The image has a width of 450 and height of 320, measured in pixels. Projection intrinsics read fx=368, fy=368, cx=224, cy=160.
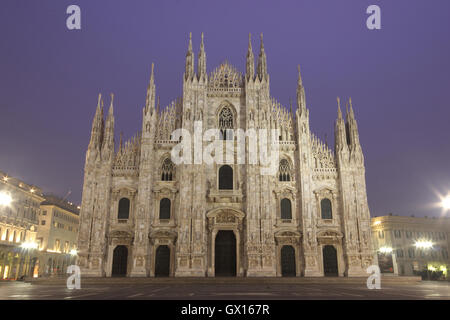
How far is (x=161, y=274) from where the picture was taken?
35969 millimetres

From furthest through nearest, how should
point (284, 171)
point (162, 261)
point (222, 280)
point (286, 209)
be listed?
point (284, 171), point (286, 209), point (162, 261), point (222, 280)

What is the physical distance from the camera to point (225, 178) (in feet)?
126

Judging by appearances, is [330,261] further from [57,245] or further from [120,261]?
[57,245]

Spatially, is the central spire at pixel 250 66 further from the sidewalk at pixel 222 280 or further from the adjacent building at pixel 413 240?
the adjacent building at pixel 413 240

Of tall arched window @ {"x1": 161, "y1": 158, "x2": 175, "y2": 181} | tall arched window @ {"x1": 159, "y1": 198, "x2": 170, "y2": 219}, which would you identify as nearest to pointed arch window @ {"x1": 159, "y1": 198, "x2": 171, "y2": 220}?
tall arched window @ {"x1": 159, "y1": 198, "x2": 170, "y2": 219}

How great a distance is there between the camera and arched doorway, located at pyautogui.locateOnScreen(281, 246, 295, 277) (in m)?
36.2

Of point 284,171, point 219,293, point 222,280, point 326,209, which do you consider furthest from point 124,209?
point 326,209

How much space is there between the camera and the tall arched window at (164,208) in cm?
3722

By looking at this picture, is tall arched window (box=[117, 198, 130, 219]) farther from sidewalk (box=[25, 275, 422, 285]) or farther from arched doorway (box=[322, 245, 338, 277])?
arched doorway (box=[322, 245, 338, 277])

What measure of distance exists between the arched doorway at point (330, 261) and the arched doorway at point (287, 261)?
10.4 feet

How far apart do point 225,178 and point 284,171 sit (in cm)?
628

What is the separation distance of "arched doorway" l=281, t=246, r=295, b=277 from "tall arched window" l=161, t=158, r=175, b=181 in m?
13.5

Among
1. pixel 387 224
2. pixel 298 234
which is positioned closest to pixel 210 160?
pixel 298 234

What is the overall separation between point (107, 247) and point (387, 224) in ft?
160
